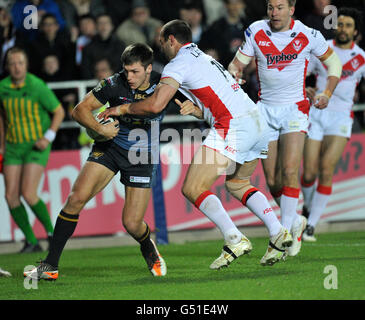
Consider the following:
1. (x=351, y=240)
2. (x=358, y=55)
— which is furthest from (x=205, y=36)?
(x=351, y=240)

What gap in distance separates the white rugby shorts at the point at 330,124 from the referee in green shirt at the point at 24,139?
11.2ft

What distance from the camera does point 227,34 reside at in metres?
13.0

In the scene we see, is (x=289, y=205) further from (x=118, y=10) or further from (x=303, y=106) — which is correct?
(x=118, y=10)

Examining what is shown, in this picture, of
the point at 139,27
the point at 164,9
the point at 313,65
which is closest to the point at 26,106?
the point at 139,27

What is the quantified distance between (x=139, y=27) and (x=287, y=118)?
19.8 feet

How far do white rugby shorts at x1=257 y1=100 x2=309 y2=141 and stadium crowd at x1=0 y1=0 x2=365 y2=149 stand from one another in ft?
12.4

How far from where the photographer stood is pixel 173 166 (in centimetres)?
1146

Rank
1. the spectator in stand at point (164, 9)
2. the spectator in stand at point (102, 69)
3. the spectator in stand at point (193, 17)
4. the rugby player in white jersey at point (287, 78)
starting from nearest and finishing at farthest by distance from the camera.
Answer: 1. the rugby player in white jersey at point (287, 78)
2. the spectator in stand at point (102, 69)
3. the spectator in stand at point (193, 17)
4. the spectator in stand at point (164, 9)

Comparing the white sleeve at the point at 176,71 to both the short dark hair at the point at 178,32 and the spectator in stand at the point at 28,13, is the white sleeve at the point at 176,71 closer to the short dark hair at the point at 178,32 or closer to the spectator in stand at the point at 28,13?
the short dark hair at the point at 178,32

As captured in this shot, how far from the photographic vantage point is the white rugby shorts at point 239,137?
6906mm

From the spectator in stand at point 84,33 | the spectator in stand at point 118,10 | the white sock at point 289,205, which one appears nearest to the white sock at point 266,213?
the white sock at point 289,205

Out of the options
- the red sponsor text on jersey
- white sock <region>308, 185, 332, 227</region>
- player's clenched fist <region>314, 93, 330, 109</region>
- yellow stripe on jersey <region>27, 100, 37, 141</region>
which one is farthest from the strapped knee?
yellow stripe on jersey <region>27, 100, 37, 141</region>

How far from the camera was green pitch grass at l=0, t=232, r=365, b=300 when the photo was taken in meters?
5.82
